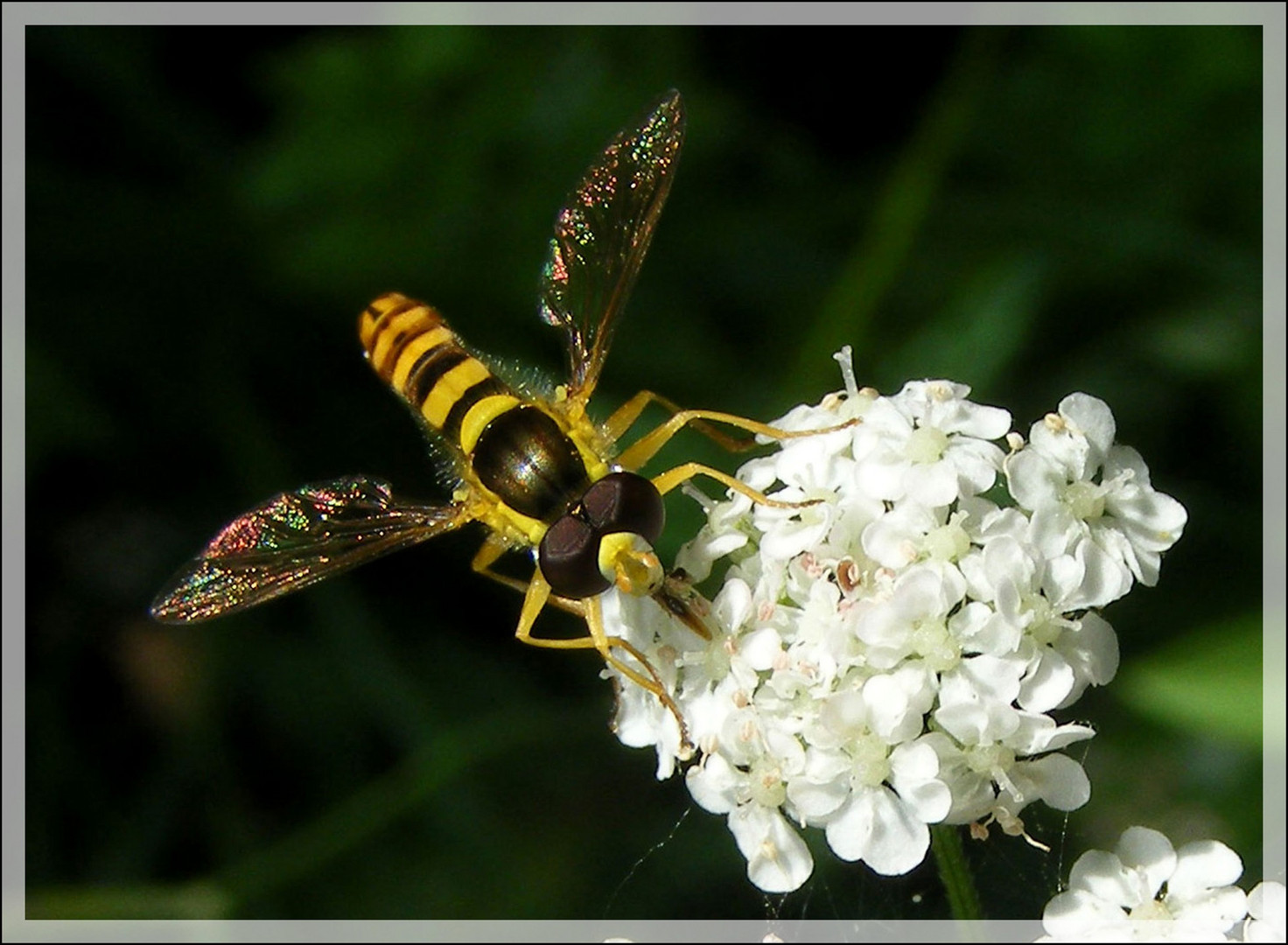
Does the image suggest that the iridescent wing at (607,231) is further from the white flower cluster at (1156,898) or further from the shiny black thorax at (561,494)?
the white flower cluster at (1156,898)

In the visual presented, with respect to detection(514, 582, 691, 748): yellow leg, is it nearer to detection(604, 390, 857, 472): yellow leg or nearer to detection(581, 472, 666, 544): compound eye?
detection(581, 472, 666, 544): compound eye

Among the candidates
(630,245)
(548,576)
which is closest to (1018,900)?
(548,576)

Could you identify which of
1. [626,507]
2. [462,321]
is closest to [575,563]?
[626,507]

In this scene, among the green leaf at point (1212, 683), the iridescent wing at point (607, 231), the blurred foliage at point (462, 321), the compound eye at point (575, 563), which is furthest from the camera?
the blurred foliage at point (462, 321)

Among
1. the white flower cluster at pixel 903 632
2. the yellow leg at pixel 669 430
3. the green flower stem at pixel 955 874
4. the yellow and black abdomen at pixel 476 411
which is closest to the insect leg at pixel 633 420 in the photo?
the yellow leg at pixel 669 430

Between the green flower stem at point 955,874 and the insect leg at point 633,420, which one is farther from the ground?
the insect leg at point 633,420

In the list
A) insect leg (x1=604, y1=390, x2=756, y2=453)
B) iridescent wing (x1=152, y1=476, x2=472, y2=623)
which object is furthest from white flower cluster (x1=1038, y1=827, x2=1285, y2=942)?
iridescent wing (x1=152, y1=476, x2=472, y2=623)
